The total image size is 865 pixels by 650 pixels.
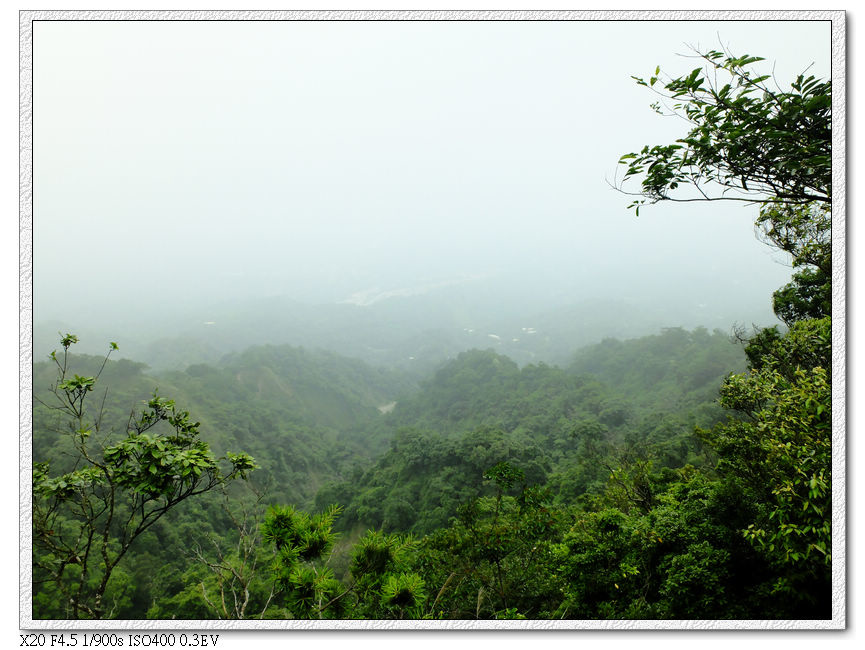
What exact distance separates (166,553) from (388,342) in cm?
7374

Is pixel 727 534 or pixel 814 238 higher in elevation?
pixel 814 238

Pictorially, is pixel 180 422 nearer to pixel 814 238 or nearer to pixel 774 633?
pixel 774 633

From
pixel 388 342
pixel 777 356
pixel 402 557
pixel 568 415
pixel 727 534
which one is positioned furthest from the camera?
pixel 388 342

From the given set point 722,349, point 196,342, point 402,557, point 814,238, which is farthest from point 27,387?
point 196,342

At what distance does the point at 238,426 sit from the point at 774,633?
1498 inches

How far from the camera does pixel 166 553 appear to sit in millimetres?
16453

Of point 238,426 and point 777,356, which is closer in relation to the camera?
point 777,356

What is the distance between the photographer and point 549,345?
7981cm

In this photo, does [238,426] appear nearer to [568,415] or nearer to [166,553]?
[166,553]

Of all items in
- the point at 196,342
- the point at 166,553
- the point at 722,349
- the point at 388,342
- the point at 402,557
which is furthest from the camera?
the point at 388,342

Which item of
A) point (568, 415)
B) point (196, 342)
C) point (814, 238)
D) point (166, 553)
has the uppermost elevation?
point (814, 238)
